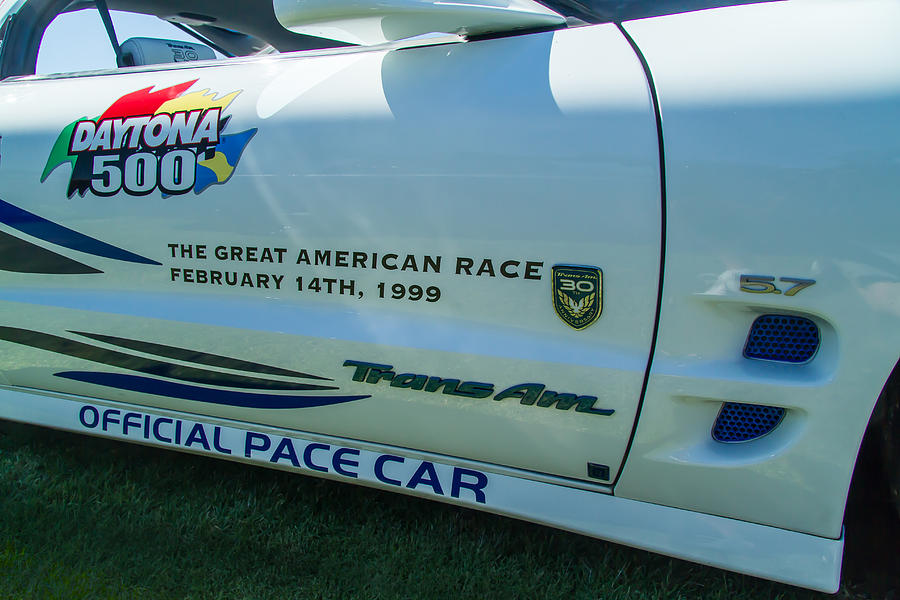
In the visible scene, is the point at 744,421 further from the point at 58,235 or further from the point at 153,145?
the point at 58,235

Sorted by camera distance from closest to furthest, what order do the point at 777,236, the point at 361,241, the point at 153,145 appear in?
the point at 777,236, the point at 361,241, the point at 153,145

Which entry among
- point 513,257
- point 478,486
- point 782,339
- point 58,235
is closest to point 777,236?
point 782,339

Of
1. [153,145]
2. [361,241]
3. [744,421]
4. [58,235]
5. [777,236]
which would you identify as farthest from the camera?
[58,235]

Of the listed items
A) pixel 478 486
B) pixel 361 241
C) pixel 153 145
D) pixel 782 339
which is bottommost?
pixel 478 486

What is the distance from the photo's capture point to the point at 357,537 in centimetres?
183

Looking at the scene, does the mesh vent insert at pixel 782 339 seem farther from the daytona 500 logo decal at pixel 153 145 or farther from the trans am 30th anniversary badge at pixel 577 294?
the daytona 500 logo decal at pixel 153 145

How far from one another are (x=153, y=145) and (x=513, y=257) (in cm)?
99

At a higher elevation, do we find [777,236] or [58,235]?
[777,236]

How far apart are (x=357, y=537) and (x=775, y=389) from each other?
1.10 meters

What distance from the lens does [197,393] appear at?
1.83 meters

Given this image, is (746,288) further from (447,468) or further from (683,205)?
(447,468)

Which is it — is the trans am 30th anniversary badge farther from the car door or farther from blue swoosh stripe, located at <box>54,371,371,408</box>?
blue swoosh stripe, located at <box>54,371,371,408</box>

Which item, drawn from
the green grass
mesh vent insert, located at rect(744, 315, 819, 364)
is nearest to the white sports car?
mesh vent insert, located at rect(744, 315, 819, 364)

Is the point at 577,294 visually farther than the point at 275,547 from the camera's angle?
No
